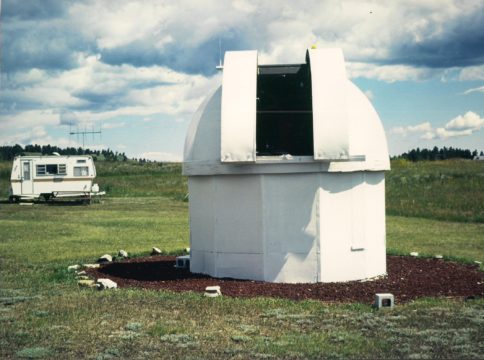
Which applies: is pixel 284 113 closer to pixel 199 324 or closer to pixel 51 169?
pixel 199 324

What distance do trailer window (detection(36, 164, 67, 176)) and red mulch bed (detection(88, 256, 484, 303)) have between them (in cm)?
2403

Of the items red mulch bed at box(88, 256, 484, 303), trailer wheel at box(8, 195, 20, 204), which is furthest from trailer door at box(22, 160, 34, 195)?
red mulch bed at box(88, 256, 484, 303)

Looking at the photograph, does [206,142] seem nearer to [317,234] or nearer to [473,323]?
[317,234]

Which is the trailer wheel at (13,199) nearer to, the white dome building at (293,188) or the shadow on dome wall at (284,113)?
the shadow on dome wall at (284,113)

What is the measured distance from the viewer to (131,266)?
48.7 ft

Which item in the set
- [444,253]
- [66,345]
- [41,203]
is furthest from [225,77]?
[41,203]

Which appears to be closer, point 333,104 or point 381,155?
point 333,104

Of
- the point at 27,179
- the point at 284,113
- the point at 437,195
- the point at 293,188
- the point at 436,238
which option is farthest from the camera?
the point at 27,179

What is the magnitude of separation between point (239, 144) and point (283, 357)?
4800 mm

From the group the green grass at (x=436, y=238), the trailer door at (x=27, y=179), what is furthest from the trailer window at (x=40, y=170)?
the green grass at (x=436, y=238)

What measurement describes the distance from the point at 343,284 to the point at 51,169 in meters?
29.1

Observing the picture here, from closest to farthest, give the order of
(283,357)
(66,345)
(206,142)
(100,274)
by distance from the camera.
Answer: (283,357) → (66,345) → (206,142) → (100,274)

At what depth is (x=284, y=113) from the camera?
48.7 ft

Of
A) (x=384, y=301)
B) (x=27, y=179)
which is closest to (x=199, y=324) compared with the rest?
(x=384, y=301)
